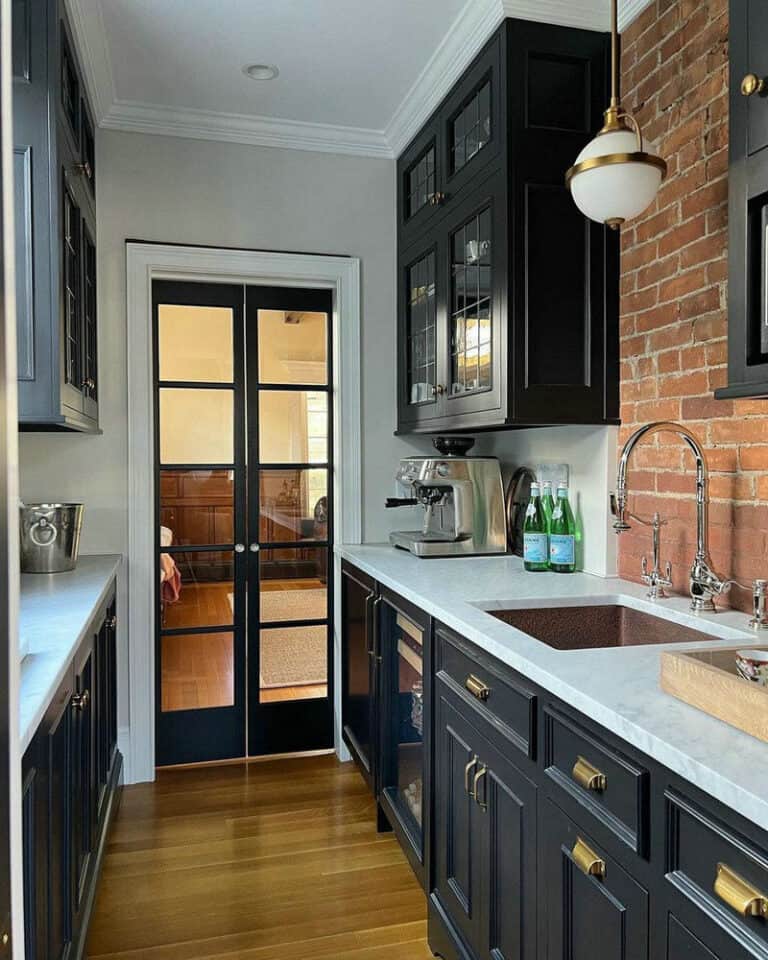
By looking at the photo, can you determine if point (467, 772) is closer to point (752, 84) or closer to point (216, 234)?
point (752, 84)

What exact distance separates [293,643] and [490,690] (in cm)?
192

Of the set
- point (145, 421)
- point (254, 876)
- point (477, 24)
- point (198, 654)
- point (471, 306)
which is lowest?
point (254, 876)

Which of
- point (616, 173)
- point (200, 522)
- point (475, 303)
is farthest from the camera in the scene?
point (200, 522)

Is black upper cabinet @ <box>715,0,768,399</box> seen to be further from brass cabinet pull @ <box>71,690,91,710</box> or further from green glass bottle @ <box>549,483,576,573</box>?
brass cabinet pull @ <box>71,690,91,710</box>

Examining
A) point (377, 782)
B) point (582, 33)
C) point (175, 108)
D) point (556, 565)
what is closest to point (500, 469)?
point (556, 565)

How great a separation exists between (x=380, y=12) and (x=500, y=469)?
5.55ft

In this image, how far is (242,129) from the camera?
10.8 ft

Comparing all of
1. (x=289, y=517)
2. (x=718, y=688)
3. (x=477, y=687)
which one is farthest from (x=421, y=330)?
(x=718, y=688)

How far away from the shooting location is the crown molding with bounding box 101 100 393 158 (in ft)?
10.4

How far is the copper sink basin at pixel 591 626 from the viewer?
78.1 inches

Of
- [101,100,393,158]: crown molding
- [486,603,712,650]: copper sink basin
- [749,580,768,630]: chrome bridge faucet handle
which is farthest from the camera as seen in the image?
[101,100,393,158]: crown molding

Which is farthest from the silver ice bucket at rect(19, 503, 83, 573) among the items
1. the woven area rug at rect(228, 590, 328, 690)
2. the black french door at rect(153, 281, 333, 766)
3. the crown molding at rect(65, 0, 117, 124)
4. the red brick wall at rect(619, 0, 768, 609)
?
the red brick wall at rect(619, 0, 768, 609)

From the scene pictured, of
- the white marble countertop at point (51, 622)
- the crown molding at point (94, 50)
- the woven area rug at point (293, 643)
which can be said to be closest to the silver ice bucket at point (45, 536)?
the white marble countertop at point (51, 622)

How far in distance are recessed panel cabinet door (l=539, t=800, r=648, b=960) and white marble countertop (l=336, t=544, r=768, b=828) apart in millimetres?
→ 236
